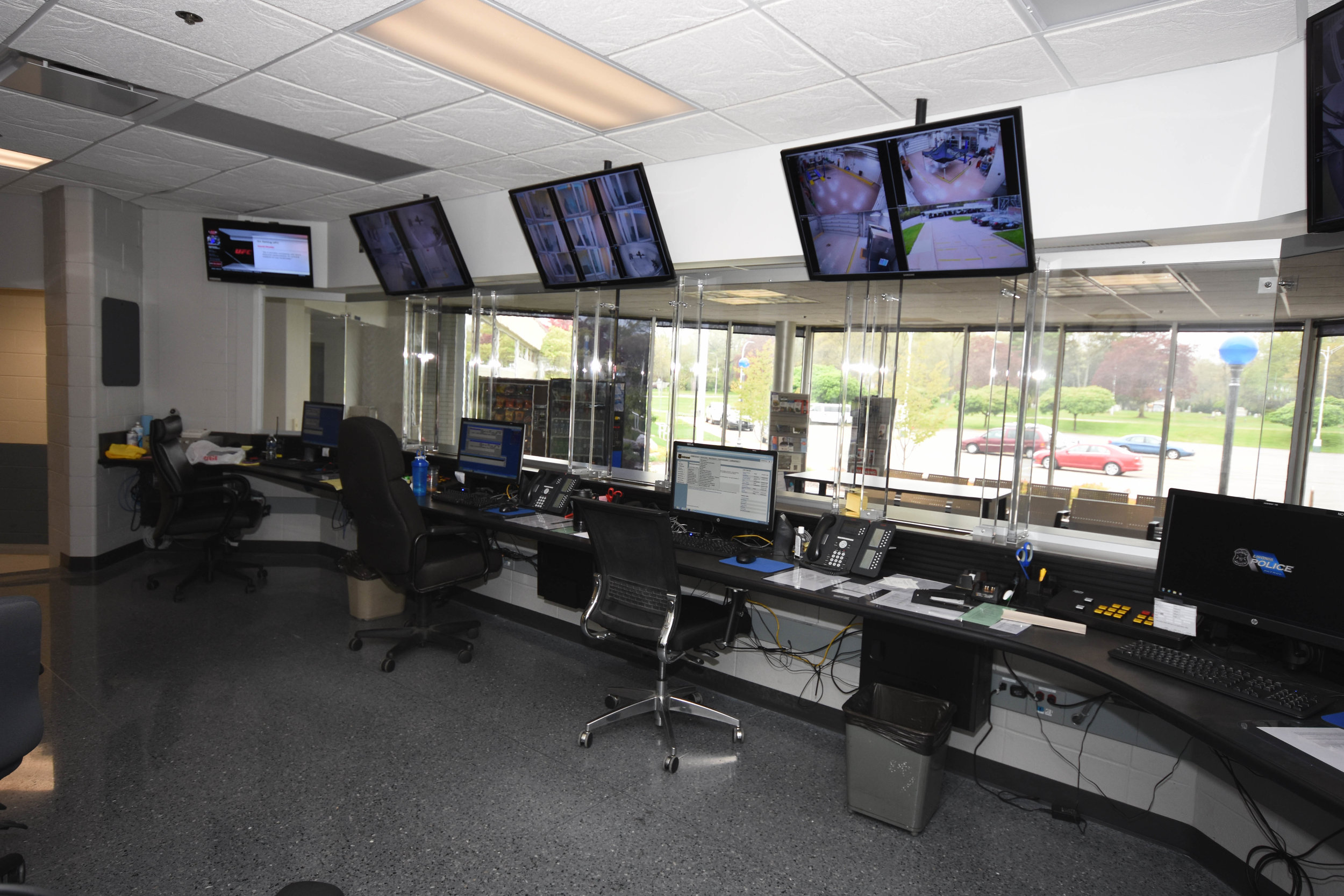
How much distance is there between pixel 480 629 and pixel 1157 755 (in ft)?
11.4

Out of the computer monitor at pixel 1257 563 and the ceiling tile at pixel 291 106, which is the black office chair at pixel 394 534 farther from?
the computer monitor at pixel 1257 563

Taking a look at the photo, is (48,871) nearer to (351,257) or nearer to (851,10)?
(851,10)

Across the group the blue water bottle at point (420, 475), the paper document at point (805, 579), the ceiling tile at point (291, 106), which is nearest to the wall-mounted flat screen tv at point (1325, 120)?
the paper document at point (805, 579)

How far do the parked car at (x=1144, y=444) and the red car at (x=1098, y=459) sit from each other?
3 cm

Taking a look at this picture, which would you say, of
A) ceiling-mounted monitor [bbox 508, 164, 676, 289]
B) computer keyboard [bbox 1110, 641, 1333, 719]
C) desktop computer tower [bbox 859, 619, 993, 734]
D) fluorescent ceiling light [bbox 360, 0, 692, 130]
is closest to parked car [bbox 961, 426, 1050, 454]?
desktop computer tower [bbox 859, 619, 993, 734]

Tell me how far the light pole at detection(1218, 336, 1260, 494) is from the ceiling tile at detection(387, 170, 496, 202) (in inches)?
153

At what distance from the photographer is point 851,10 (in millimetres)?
2221

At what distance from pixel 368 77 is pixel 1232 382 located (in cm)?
355

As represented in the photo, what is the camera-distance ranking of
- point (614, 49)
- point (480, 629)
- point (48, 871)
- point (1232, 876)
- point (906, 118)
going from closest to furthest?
point (48, 871) → point (1232, 876) → point (614, 49) → point (906, 118) → point (480, 629)

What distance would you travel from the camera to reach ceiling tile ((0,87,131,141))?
3.45m

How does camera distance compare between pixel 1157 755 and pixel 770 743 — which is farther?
pixel 770 743

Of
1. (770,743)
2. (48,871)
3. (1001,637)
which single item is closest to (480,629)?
(770,743)

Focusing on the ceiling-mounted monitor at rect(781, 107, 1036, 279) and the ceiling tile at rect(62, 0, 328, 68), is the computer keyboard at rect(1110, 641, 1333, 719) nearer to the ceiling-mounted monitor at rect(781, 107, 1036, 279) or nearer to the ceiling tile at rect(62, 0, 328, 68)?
the ceiling-mounted monitor at rect(781, 107, 1036, 279)

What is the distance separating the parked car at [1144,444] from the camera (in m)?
3.39
